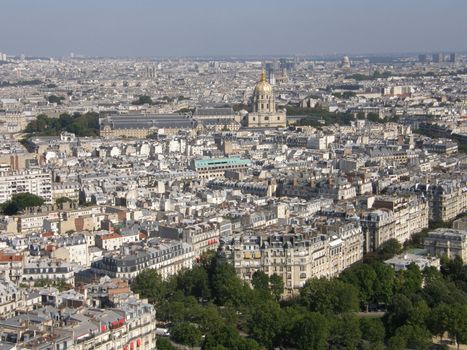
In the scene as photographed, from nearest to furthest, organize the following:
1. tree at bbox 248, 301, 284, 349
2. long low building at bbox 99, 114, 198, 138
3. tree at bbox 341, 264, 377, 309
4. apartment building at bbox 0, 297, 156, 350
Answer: apartment building at bbox 0, 297, 156, 350 < tree at bbox 248, 301, 284, 349 < tree at bbox 341, 264, 377, 309 < long low building at bbox 99, 114, 198, 138

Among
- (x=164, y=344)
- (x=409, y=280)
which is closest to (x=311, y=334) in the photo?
(x=164, y=344)

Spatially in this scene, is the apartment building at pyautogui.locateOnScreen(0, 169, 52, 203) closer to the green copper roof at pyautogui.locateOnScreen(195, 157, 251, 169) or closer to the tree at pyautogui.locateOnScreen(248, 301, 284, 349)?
the green copper roof at pyautogui.locateOnScreen(195, 157, 251, 169)

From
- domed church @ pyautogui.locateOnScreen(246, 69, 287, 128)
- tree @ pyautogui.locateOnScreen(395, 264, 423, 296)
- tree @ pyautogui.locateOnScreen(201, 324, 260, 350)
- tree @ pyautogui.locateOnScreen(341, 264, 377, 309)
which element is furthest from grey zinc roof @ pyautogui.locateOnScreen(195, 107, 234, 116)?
tree @ pyautogui.locateOnScreen(201, 324, 260, 350)

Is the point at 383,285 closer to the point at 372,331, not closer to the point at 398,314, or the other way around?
the point at 398,314

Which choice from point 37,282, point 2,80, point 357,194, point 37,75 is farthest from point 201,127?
point 37,75

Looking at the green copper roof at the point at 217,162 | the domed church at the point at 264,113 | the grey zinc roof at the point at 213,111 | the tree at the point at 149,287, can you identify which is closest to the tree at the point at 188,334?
the tree at the point at 149,287

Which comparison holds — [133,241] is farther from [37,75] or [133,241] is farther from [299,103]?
[37,75]
